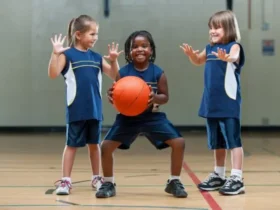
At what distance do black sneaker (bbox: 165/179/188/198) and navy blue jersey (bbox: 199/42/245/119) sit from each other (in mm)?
563

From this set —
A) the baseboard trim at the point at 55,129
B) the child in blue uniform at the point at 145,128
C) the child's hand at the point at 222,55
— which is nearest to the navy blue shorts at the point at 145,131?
the child in blue uniform at the point at 145,128

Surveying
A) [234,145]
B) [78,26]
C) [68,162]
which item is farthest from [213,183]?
[78,26]

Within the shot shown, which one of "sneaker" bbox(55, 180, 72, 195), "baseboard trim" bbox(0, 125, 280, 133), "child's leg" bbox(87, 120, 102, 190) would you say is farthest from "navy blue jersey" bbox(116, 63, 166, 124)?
"baseboard trim" bbox(0, 125, 280, 133)

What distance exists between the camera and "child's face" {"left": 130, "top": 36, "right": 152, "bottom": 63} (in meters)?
4.07

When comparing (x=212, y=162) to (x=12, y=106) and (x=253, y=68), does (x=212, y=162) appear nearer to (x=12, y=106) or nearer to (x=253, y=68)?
(x=253, y=68)

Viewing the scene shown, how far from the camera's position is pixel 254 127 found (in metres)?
10.2

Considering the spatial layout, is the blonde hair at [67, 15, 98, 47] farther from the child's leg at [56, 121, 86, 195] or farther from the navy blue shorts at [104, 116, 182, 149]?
the navy blue shorts at [104, 116, 182, 149]

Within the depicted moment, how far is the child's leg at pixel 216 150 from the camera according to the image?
4.32 metres

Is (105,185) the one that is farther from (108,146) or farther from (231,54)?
(231,54)

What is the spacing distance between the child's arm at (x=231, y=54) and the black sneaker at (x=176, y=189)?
932 millimetres

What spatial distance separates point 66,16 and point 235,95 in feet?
20.4

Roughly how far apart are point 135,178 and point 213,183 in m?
0.85

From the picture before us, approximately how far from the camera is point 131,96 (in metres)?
3.88

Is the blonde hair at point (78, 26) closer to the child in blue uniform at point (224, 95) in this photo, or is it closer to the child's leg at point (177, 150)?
the child in blue uniform at point (224, 95)
